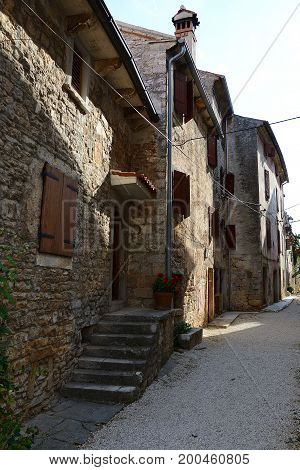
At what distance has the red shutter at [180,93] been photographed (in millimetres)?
8352

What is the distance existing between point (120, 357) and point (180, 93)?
653cm

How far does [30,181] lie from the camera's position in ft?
13.1

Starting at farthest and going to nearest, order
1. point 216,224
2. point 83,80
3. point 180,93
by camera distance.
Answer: point 216,224
point 180,93
point 83,80

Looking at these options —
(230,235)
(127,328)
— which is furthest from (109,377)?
(230,235)

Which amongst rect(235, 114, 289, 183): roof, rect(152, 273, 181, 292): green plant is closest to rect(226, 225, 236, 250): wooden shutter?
rect(235, 114, 289, 183): roof

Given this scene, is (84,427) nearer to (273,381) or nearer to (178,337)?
(273,381)

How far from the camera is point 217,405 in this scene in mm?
4332

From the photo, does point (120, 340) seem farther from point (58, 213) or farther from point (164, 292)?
point (58, 213)

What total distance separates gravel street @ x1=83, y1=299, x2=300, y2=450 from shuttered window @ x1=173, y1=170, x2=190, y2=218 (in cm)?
315

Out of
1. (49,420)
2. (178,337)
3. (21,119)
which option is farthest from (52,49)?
(178,337)

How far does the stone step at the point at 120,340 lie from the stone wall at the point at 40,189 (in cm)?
33

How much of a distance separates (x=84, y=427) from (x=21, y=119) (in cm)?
345

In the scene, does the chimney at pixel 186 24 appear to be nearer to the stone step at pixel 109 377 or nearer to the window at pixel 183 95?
the window at pixel 183 95

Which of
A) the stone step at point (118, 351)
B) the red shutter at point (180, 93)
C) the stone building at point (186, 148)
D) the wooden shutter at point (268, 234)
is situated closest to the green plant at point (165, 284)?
the stone building at point (186, 148)
